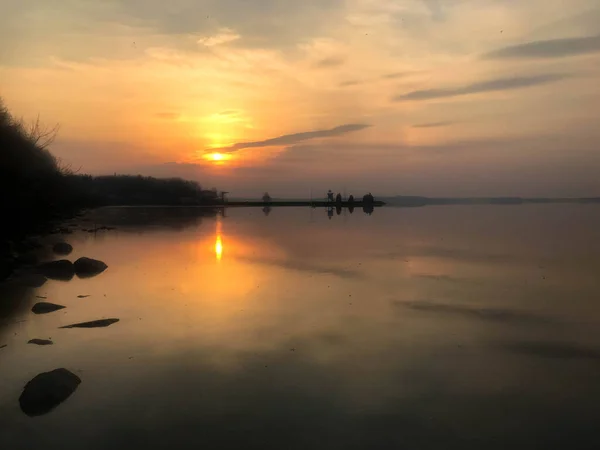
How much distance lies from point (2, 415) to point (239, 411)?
4.87 m

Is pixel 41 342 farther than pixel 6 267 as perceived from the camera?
No

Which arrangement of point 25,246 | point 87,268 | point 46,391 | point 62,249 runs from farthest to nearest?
point 62,249 → point 25,246 → point 87,268 → point 46,391

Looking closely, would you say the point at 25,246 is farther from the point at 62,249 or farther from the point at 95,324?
the point at 95,324

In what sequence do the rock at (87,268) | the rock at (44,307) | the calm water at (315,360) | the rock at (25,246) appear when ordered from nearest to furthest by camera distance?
1. the calm water at (315,360)
2. the rock at (44,307)
3. the rock at (87,268)
4. the rock at (25,246)

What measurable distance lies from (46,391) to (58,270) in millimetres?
17780

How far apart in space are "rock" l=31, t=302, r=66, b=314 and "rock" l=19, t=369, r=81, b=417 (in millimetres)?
7803

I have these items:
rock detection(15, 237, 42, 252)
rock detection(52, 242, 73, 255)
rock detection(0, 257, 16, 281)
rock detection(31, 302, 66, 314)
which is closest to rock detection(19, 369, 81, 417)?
rock detection(31, 302, 66, 314)

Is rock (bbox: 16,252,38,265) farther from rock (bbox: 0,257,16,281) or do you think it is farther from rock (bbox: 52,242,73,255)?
rock (bbox: 52,242,73,255)

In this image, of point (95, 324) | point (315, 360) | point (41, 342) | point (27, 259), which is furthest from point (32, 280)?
point (315, 360)

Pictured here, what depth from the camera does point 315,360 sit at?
44.2ft

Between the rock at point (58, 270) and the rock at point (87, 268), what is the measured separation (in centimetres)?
32

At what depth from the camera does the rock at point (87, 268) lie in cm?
2733

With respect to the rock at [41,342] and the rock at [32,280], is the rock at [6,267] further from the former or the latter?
the rock at [41,342]

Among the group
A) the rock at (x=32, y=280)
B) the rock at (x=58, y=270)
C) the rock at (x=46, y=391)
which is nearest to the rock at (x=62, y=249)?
the rock at (x=58, y=270)
